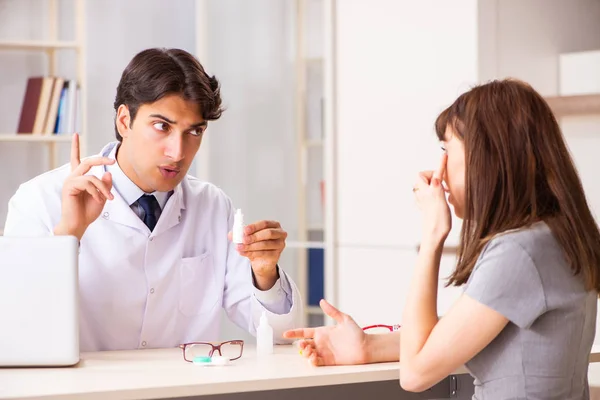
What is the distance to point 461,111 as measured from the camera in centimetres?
171

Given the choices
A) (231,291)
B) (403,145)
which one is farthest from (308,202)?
(231,291)

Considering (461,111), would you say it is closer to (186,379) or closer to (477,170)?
(477,170)

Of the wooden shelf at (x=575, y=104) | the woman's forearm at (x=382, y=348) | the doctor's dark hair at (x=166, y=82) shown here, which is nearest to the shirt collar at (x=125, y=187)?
the doctor's dark hair at (x=166, y=82)

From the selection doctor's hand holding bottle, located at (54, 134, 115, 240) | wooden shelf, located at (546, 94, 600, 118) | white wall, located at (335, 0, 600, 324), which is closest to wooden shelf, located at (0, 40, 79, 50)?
white wall, located at (335, 0, 600, 324)

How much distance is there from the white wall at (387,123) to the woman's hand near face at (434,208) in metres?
1.83

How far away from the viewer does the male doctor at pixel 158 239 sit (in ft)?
7.30

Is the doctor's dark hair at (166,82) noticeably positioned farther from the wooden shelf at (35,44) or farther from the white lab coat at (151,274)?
the wooden shelf at (35,44)

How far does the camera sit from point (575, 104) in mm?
3371

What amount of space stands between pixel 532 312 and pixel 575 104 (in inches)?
79.0

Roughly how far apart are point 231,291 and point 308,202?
213cm

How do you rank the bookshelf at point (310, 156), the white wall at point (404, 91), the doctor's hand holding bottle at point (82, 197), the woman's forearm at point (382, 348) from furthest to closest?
the bookshelf at point (310, 156), the white wall at point (404, 91), the doctor's hand holding bottle at point (82, 197), the woman's forearm at point (382, 348)

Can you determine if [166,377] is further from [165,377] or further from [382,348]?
[382,348]

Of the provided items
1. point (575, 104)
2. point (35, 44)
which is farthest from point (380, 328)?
point (35, 44)

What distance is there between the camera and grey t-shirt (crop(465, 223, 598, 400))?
5.09 ft
